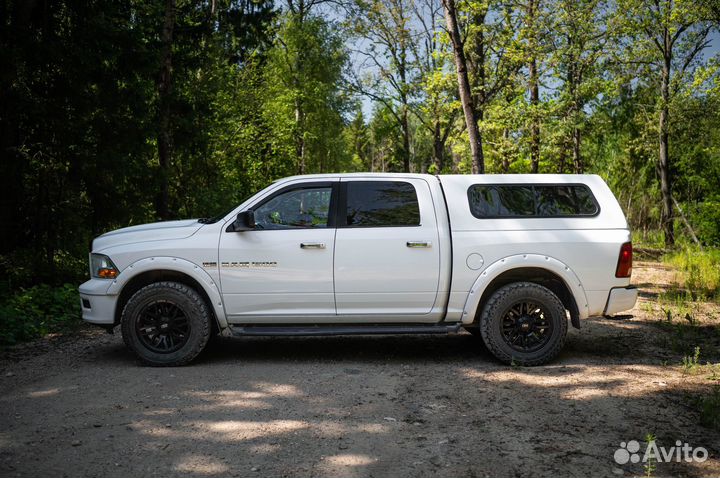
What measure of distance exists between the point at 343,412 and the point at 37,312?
621 cm

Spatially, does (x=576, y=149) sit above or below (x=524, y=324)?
above

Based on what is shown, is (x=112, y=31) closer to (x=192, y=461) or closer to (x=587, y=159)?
(x=192, y=461)

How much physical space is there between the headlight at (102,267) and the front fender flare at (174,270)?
0.09 meters

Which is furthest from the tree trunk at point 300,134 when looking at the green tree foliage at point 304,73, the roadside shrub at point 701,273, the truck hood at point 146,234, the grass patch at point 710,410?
the grass patch at point 710,410

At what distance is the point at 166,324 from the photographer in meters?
6.37

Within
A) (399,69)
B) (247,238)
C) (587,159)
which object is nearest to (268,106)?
(399,69)

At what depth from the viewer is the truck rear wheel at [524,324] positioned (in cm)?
631

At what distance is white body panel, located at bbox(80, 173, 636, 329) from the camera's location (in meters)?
6.32

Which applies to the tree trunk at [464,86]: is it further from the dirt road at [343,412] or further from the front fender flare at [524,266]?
the front fender flare at [524,266]

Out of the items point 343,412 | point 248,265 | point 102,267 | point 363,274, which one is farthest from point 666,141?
point 102,267

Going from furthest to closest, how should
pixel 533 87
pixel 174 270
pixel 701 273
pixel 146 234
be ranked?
pixel 533 87, pixel 701 273, pixel 146 234, pixel 174 270

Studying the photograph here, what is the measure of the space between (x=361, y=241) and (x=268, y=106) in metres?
21.3

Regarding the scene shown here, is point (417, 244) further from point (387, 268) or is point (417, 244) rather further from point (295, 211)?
point (295, 211)

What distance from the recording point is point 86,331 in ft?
27.8
